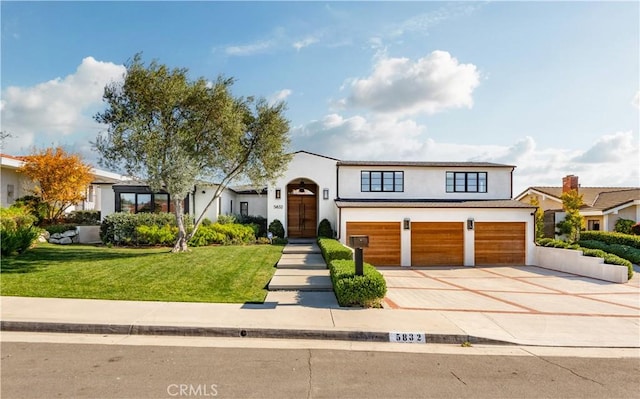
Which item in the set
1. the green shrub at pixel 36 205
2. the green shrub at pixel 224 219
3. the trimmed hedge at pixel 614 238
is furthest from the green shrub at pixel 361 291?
the green shrub at pixel 36 205

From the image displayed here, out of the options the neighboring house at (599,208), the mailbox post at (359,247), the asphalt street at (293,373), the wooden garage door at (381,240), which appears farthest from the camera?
the neighboring house at (599,208)

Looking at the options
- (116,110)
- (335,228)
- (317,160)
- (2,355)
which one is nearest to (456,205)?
(335,228)

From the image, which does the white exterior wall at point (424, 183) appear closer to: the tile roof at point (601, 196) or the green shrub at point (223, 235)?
the green shrub at point (223, 235)

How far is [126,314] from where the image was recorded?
7.14 m

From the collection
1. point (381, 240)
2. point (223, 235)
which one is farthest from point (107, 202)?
point (381, 240)

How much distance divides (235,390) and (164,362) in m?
1.42

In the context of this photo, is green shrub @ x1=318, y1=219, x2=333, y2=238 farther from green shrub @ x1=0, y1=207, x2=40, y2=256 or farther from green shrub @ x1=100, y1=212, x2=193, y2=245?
green shrub @ x1=0, y1=207, x2=40, y2=256

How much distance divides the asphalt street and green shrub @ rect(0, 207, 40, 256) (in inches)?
344

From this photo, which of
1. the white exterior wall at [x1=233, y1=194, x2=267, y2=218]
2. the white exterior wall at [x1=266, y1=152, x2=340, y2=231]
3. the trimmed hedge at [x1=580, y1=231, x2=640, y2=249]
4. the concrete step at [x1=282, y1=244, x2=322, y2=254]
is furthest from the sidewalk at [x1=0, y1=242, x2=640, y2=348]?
the white exterior wall at [x1=233, y1=194, x2=267, y2=218]

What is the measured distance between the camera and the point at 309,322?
22.6 feet

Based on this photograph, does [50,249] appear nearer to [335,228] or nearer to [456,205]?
[335,228]

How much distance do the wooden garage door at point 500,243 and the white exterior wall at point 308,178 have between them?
723cm

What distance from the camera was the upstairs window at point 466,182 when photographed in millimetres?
20688

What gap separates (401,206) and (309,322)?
10749mm
